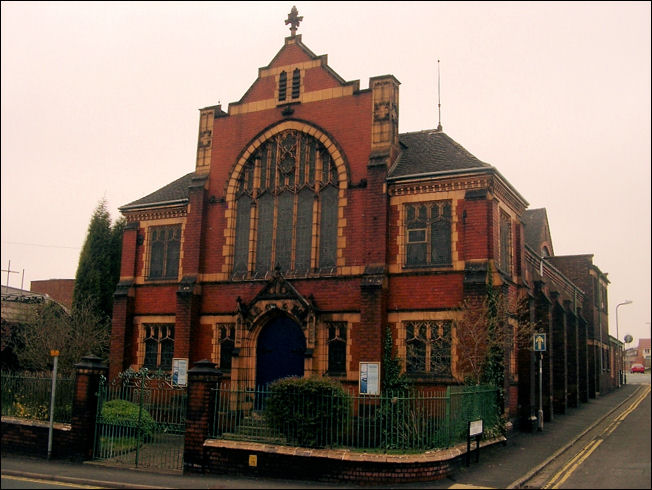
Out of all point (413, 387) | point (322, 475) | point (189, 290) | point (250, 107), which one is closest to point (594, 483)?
point (322, 475)

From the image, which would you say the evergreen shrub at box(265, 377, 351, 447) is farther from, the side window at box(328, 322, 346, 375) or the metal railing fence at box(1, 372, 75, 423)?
the metal railing fence at box(1, 372, 75, 423)

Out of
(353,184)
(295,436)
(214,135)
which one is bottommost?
(295,436)

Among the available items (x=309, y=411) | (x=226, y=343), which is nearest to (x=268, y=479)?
(x=309, y=411)

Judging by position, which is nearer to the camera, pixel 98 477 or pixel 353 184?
pixel 98 477

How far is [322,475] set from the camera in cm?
1478

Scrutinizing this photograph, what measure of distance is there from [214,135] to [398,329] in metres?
11.0

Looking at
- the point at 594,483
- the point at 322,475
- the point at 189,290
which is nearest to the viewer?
the point at 594,483

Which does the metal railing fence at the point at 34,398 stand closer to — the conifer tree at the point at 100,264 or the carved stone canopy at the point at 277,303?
the carved stone canopy at the point at 277,303

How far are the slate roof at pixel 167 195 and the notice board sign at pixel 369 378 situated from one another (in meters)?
10.5

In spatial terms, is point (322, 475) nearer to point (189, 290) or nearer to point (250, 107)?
point (189, 290)

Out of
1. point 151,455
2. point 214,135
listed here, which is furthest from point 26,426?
point 214,135

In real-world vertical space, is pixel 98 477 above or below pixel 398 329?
below

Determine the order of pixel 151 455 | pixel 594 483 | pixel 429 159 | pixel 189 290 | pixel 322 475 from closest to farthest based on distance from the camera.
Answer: pixel 594 483
pixel 322 475
pixel 151 455
pixel 429 159
pixel 189 290

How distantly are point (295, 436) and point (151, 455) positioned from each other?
465cm
